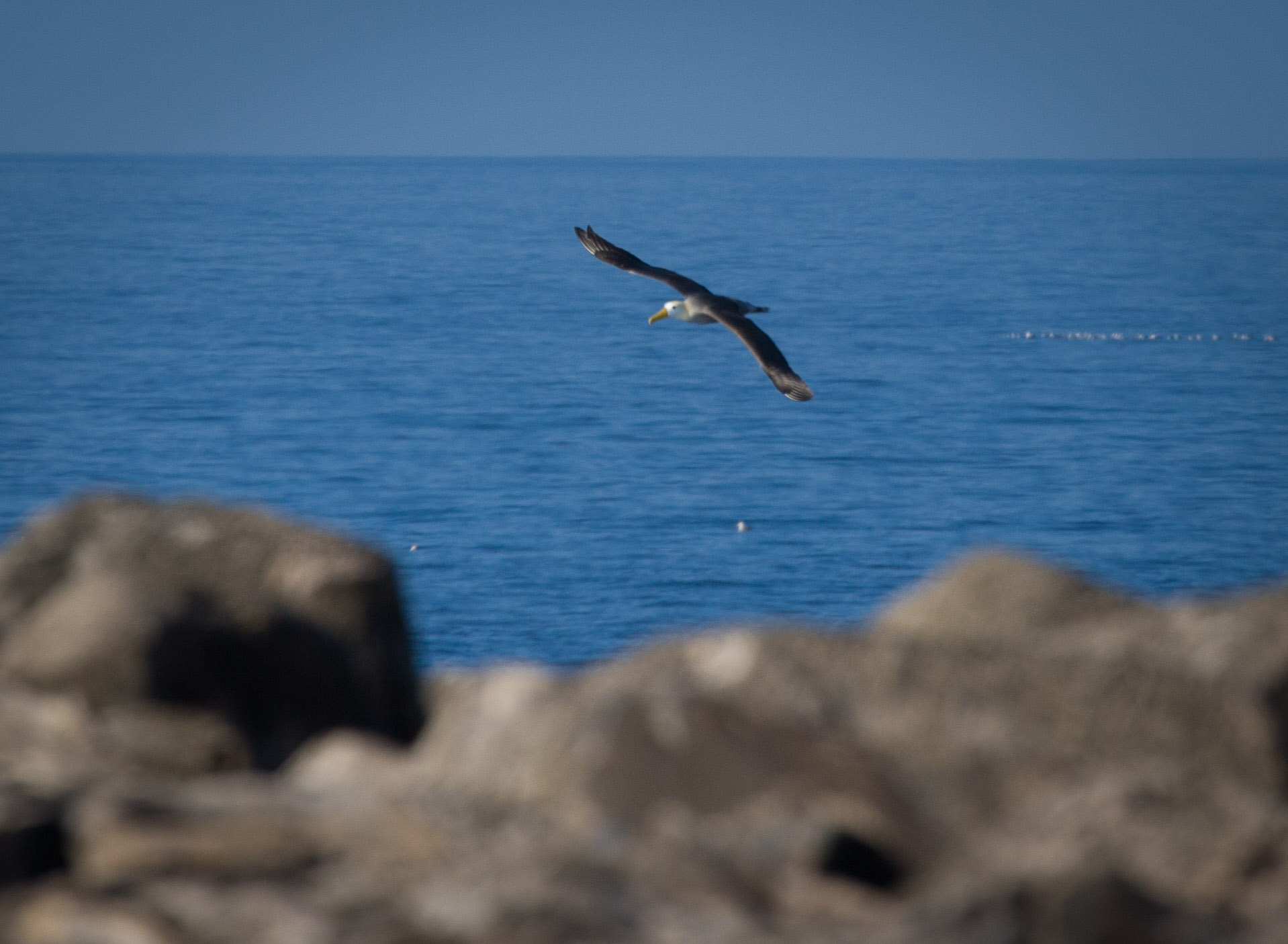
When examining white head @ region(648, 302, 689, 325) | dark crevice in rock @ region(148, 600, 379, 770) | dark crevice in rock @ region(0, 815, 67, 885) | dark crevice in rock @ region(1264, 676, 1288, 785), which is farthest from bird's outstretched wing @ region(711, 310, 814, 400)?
dark crevice in rock @ region(0, 815, 67, 885)

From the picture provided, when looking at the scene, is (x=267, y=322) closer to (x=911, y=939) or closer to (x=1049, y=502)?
(x=1049, y=502)

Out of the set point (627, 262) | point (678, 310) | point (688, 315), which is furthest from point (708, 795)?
point (678, 310)

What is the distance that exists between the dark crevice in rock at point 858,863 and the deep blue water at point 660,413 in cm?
494

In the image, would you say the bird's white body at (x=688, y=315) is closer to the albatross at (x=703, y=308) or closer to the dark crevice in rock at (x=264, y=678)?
the albatross at (x=703, y=308)

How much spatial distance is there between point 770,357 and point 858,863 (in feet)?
49.9

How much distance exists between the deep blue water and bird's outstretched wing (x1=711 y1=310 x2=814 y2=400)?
5736mm

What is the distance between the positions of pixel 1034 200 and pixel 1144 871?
193 meters

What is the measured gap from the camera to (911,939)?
179 inches

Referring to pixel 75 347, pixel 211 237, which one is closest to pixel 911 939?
pixel 75 347

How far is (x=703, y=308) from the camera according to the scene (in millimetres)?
22688

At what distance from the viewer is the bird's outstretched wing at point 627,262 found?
22016 millimetres

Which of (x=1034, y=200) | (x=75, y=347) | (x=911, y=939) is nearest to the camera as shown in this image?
(x=911, y=939)

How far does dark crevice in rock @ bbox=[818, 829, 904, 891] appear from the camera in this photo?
17.5 ft

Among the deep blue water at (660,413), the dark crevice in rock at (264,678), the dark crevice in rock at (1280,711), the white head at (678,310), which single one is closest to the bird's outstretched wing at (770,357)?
the white head at (678,310)
